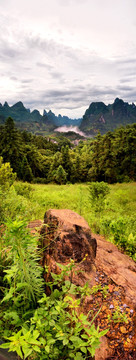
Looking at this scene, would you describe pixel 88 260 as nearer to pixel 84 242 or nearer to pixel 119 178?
pixel 84 242

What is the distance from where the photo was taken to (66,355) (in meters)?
1.40

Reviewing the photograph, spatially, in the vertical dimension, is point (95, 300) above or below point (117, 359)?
above

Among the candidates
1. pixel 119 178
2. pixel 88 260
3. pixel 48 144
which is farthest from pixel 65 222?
pixel 48 144

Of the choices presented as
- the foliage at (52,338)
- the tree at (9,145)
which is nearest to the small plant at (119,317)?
the foliage at (52,338)

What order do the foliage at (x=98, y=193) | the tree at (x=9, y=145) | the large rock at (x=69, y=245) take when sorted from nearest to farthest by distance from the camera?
1. the large rock at (x=69, y=245)
2. the foliage at (x=98, y=193)
3. the tree at (x=9, y=145)

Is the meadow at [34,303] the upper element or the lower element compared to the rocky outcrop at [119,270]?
upper

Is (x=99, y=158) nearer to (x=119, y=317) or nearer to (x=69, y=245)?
(x=69, y=245)

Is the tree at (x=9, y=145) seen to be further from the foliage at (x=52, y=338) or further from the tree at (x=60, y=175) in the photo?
the foliage at (x=52, y=338)

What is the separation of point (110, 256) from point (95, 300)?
132 cm

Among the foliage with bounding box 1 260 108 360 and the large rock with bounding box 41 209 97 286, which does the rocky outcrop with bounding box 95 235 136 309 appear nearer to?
the large rock with bounding box 41 209 97 286

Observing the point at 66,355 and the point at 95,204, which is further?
the point at 95,204

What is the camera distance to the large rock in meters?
2.40

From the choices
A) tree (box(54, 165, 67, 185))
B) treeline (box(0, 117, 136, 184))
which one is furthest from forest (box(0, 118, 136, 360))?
treeline (box(0, 117, 136, 184))

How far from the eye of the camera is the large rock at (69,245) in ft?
7.88
